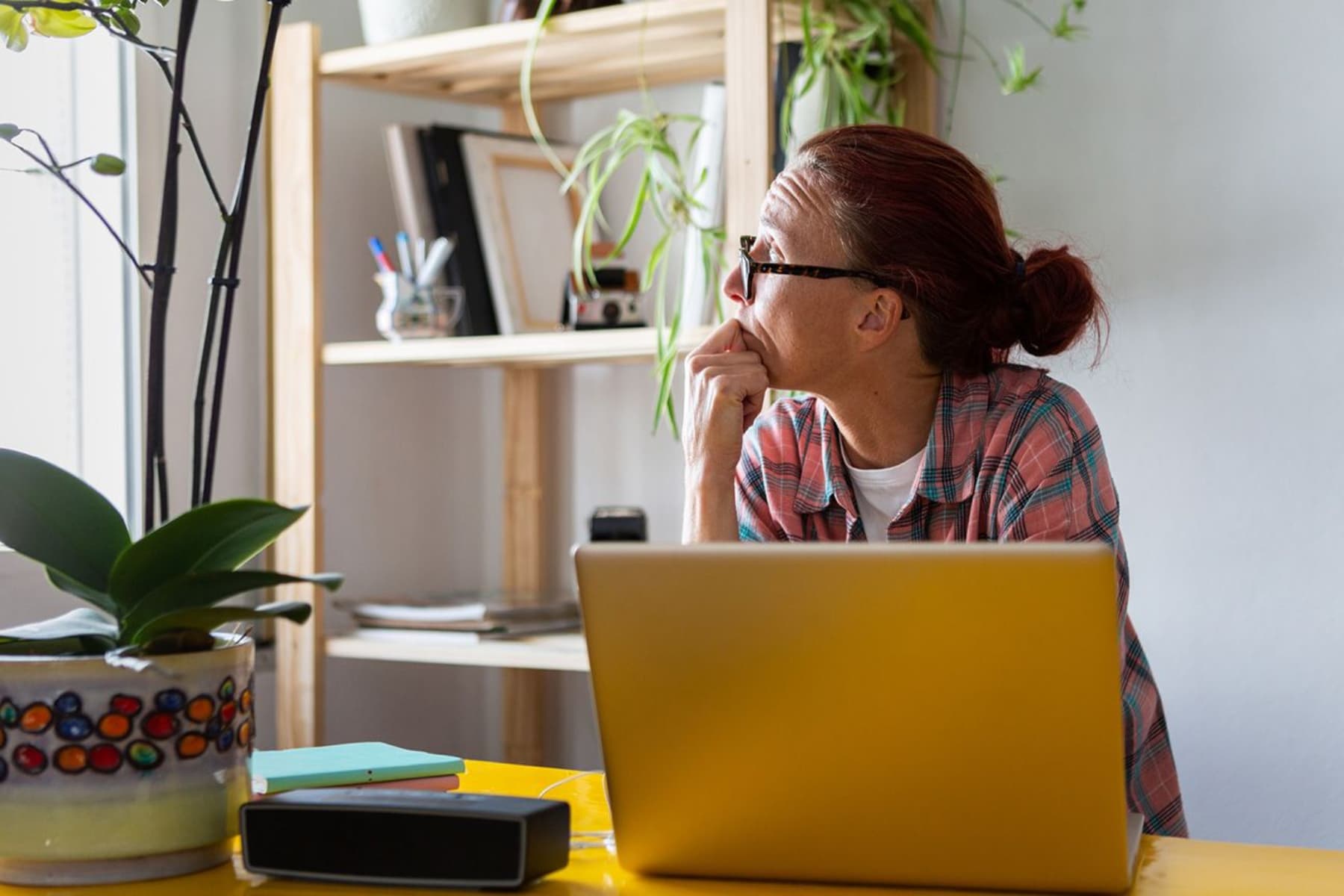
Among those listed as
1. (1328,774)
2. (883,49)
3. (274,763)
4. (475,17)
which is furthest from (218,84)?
(1328,774)

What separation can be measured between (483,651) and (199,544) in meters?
1.31

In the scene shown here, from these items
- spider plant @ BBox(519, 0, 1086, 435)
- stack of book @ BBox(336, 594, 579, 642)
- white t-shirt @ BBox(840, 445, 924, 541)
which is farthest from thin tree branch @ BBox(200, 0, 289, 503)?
stack of book @ BBox(336, 594, 579, 642)

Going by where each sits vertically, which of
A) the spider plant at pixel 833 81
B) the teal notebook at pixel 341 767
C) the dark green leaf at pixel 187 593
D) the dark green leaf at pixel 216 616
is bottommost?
the teal notebook at pixel 341 767

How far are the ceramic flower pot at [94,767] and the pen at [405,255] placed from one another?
1.54 metres

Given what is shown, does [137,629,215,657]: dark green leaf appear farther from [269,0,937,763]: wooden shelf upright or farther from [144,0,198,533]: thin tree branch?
[269,0,937,763]: wooden shelf upright

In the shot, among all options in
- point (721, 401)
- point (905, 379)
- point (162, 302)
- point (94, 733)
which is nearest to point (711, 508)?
point (721, 401)

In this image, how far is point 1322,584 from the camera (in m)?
1.99

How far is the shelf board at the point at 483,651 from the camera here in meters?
2.14

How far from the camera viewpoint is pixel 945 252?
5.16 feet

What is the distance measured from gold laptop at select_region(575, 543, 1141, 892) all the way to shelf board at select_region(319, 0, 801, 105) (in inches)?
51.9

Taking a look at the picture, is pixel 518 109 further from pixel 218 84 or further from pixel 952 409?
pixel 952 409

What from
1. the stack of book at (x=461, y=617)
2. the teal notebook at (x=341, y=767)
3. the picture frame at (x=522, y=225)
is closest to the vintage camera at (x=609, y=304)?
the picture frame at (x=522, y=225)

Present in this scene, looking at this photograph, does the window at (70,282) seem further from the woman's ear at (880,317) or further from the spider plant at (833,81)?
the woman's ear at (880,317)

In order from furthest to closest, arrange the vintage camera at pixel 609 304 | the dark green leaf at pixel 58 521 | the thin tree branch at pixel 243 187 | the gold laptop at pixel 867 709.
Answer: the vintage camera at pixel 609 304 < the thin tree branch at pixel 243 187 < the dark green leaf at pixel 58 521 < the gold laptop at pixel 867 709
